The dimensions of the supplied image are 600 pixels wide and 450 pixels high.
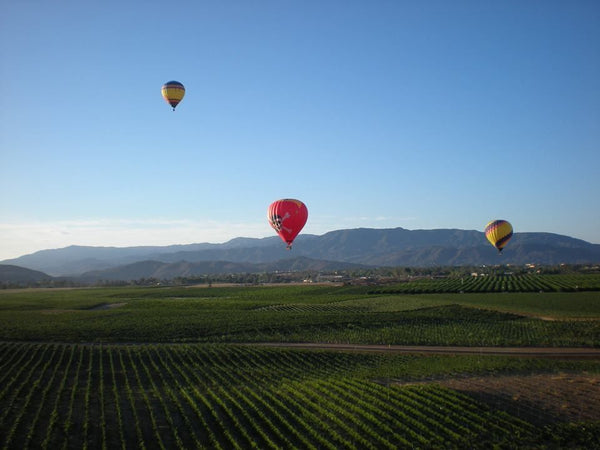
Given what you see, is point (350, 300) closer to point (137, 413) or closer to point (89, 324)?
point (89, 324)

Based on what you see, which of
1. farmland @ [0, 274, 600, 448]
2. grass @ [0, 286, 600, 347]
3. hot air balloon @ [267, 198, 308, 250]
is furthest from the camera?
hot air balloon @ [267, 198, 308, 250]

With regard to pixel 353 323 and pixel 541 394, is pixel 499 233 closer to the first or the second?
pixel 353 323

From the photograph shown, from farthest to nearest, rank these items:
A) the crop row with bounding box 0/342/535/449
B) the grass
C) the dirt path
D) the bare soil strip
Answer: the grass < the dirt path < the bare soil strip < the crop row with bounding box 0/342/535/449

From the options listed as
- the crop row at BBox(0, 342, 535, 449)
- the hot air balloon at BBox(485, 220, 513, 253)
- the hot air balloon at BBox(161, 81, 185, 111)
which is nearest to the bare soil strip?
the crop row at BBox(0, 342, 535, 449)

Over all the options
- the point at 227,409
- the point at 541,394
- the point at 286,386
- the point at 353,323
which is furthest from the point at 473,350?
the point at 227,409

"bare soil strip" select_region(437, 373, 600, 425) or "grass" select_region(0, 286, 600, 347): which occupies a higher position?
"grass" select_region(0, 286, 600, 347)

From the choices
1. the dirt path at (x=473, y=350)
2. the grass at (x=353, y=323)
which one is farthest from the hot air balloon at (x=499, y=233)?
the dirt path at (x=473, y=350)

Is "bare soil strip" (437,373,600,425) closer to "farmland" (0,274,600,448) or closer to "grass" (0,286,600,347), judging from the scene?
"farmland" (0,274,600,448)
